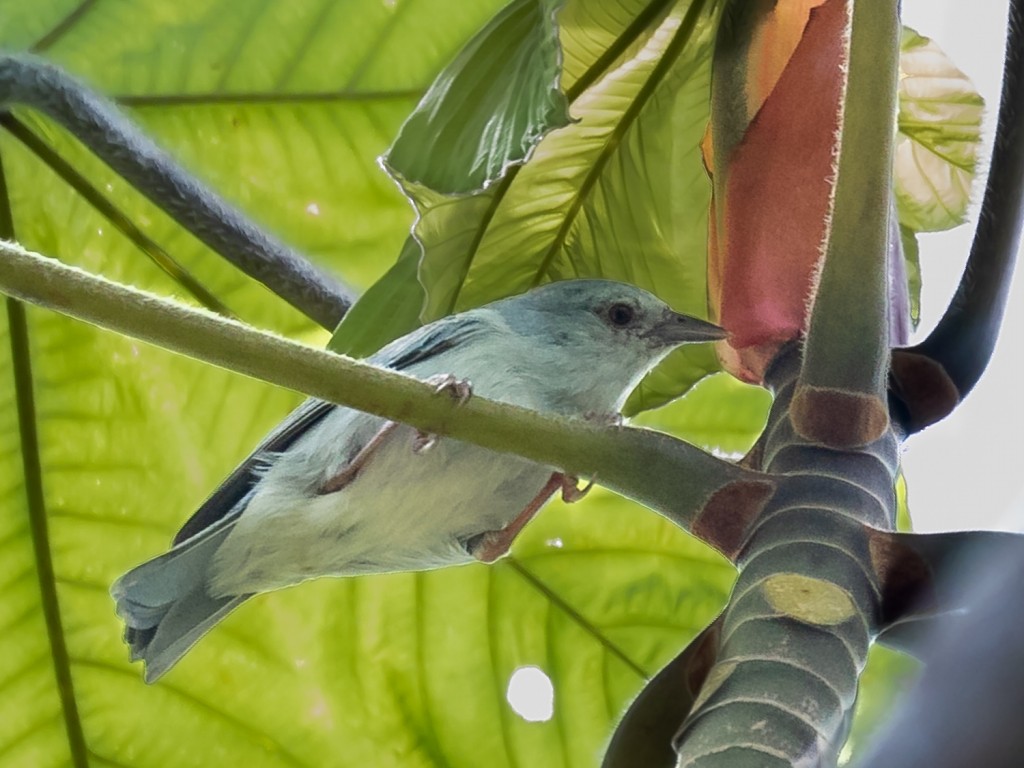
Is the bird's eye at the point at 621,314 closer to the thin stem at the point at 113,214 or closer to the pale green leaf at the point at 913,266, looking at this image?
the pale green leaf at the point at 913,266

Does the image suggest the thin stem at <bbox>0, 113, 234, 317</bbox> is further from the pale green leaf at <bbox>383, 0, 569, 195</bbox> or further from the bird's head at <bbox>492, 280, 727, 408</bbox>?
the pale green leaf at <bbox>383, 0, 569, 195</bbox>

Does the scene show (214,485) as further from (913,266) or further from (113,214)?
(913,266)

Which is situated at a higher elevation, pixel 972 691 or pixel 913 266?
pixel 913 266

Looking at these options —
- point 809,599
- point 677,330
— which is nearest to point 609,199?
point 677,330

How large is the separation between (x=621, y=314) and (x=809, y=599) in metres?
0.92

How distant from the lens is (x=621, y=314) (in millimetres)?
1595

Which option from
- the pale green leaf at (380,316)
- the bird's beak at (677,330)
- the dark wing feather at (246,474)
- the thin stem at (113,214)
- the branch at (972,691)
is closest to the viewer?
the branch at (972,691)

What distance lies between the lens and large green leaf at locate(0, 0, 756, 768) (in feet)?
5.49

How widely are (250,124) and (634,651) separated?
0.87 m

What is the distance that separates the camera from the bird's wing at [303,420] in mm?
1506

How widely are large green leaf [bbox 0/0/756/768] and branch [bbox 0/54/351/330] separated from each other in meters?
0.21

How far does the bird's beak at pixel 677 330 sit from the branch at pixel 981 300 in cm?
43

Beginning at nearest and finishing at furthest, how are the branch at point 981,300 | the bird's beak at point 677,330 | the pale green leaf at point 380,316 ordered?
the branch at point 981,300
the pale green leaf at point 380,316
the bird's beak at point 677,330

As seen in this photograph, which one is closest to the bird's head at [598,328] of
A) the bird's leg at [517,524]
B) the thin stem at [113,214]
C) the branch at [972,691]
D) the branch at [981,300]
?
the bird's leg at [517,524]
